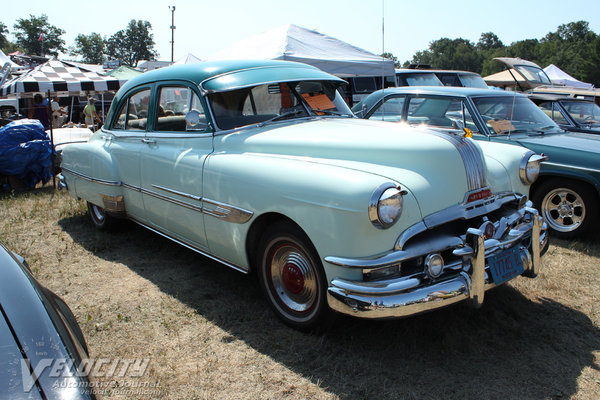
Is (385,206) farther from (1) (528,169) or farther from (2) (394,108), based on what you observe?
(2) (394,108)

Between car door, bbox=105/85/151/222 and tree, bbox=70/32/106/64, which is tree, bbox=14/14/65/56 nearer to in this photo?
tree, bbox=70/32/106/64

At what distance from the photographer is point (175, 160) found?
3.63m

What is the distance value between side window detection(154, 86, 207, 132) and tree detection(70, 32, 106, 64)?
96175mm

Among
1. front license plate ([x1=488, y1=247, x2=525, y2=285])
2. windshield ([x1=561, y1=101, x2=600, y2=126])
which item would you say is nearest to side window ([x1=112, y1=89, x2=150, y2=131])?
front license plate ([x1=488, y1=247, x2=525, y2=285])

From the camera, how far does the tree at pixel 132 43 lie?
94.8 metres

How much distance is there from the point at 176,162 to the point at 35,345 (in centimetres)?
222

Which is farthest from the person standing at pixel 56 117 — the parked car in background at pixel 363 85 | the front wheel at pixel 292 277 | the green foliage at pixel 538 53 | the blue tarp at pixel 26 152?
the green foliage at pixel 538 53

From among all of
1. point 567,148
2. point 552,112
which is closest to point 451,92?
point 567,148

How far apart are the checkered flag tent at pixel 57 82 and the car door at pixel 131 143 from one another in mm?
9116

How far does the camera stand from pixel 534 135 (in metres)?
5.16

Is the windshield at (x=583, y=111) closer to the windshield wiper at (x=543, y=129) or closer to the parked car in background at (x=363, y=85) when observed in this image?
the windshield wiper at (x=543, y=129)

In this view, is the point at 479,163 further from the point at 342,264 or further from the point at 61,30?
the point at 61,30

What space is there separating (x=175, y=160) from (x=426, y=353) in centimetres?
227

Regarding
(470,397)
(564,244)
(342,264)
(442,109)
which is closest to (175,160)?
(342,264)
